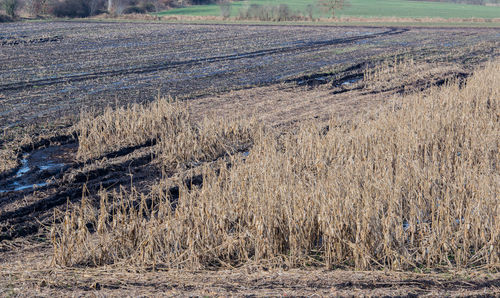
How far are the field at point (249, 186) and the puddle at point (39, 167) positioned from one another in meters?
0.04

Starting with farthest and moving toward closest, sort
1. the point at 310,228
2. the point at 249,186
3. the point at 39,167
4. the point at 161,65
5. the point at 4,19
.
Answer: the point at 4,19, the point at 161,65, the point at 39,167, the point at 249,186, the point at 310,228

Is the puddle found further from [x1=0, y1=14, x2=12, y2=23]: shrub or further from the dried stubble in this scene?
[x1=0, y1=14, x2=12, y2=23]: shrub

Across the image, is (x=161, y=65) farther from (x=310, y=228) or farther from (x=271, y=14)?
(x=271, y=14)

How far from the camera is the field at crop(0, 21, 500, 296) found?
18.4ft

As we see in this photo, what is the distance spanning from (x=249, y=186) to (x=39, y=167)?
5013 millimetres

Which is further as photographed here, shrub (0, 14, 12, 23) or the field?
shrub (0, 14, 12, 23)

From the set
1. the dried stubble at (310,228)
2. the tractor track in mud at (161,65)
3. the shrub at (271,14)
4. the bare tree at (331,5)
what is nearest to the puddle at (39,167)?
the dried stubble at (310,228)

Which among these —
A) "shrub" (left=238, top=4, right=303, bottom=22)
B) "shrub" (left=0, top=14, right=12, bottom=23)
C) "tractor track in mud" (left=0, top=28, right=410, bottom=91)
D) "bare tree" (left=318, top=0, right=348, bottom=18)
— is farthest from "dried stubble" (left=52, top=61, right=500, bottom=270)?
"bare tree" (left=318, top=0, right=348, bottom=18)

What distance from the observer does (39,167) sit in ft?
33.1

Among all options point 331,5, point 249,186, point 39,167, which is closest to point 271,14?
point 331,5

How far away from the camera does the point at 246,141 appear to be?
11.4 meters

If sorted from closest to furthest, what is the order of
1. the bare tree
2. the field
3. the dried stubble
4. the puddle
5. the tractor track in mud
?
1. the field
2. the dried stubble
3. the puddle
4. the tractor track in mud
5. the bare tree

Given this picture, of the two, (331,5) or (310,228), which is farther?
(331,5)

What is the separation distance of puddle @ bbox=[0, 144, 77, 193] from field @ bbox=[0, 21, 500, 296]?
1.6 inches
